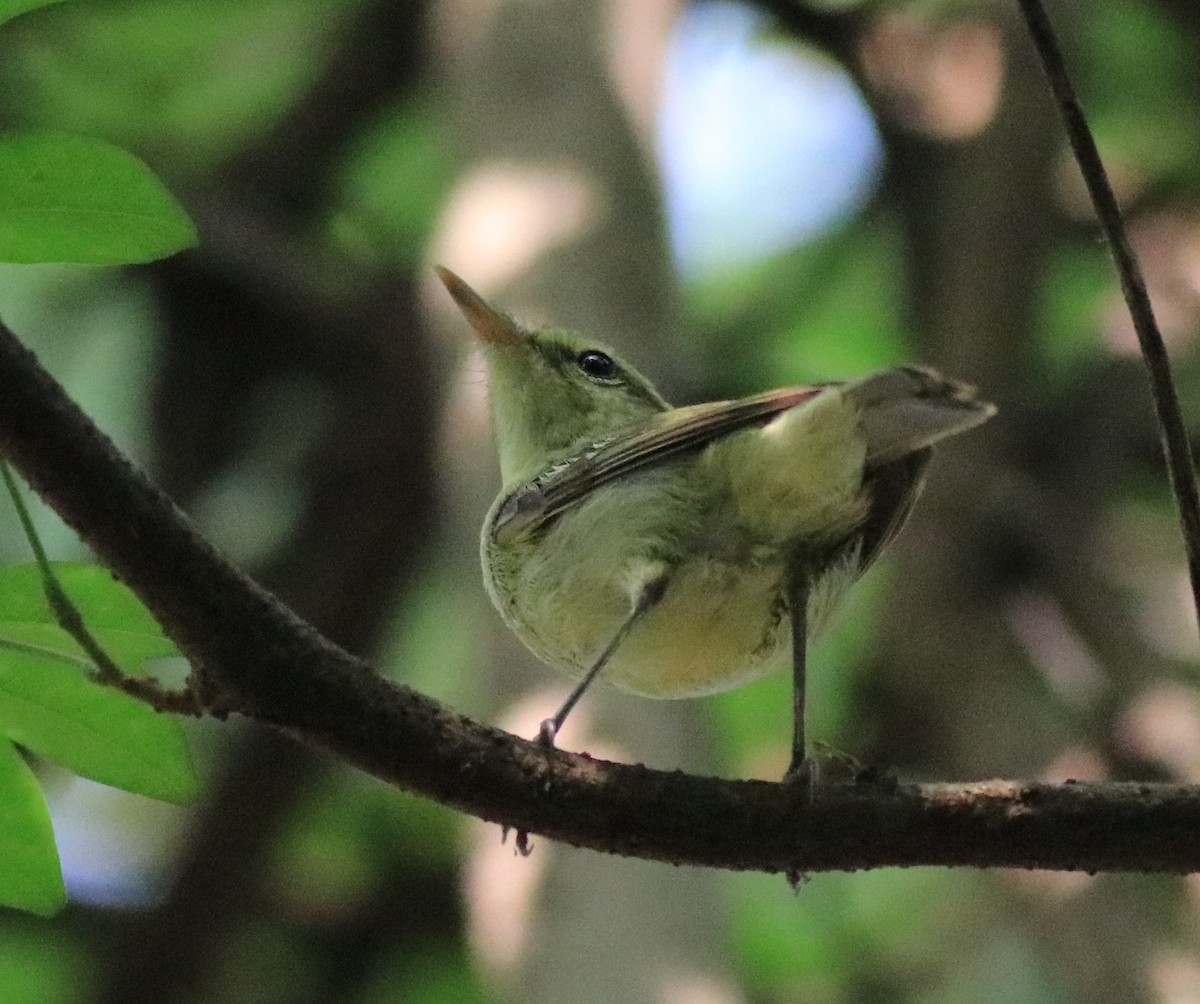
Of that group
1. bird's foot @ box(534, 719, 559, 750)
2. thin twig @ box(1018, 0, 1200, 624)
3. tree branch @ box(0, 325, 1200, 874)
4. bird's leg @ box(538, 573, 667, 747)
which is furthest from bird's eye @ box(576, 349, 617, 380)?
thin twig @ box(1018, 0, 1200, 624)

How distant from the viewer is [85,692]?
1.49 m

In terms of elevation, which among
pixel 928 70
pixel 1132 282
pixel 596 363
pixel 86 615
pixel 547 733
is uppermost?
pixel 86 615

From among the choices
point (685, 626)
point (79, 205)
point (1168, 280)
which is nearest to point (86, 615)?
point (79, 205)

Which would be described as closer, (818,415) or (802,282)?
(818,415)

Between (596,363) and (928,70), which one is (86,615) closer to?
(596,363)

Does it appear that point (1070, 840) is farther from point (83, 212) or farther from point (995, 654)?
point (995, 654)

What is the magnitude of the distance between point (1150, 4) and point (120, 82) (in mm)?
4257

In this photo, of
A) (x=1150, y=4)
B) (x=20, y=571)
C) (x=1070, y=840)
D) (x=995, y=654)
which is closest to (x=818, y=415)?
(x=1070, y=840)

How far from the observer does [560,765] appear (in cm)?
173

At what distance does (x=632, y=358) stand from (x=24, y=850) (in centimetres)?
258

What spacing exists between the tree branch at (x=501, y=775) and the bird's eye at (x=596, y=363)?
1.82 m

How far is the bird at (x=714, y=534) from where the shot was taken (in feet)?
8.45

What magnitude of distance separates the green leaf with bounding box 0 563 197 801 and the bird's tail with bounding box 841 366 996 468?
1.27 meters

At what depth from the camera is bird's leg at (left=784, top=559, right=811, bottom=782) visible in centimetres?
220
